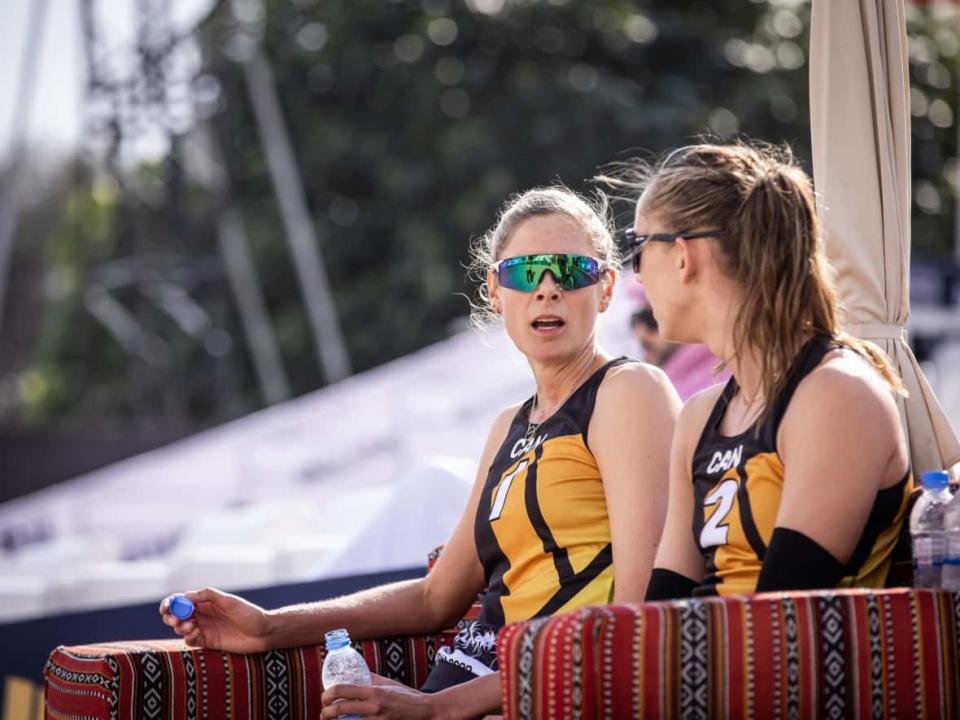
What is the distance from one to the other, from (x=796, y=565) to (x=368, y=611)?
123 centimetres

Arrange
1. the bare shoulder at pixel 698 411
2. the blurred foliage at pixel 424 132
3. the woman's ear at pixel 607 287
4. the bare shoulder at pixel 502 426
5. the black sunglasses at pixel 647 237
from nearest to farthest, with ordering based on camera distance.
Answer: the black sunglasses at pixel 647 237
the bare shoulder at pixel 698 411
the woman's ear at pixel 607 287
the bare shoulder at pixel 502 426
the blurred foliage at pixel 424 132

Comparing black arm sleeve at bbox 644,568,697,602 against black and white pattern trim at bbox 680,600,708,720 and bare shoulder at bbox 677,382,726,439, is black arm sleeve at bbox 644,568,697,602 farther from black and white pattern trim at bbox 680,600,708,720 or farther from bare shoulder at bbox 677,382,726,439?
black and white pattern trim at bbox 680,600,708,720

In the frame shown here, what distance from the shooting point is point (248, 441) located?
334 inches

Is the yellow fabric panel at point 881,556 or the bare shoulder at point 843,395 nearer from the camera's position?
the bare shoulder at point 843,395

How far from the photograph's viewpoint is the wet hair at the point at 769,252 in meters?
2.26

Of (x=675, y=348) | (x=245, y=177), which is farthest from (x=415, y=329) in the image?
(x=675, y=348)

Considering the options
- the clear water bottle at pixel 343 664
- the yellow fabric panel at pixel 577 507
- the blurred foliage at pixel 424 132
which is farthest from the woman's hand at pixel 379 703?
the blurred foliage at pixel 424 132

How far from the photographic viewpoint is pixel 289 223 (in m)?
15.9

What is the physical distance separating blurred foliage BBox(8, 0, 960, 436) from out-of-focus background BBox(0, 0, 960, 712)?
0.05 metres

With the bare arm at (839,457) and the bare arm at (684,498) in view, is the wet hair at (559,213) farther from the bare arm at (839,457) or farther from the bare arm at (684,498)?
the bare arm at (839,457)

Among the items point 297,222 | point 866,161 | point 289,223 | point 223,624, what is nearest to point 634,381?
point 866,161

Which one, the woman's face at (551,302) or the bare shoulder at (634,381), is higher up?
the woman's face at (551,302)

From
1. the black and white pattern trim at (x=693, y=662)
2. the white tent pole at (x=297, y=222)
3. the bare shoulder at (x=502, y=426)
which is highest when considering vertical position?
the white tent pole at (x=297, y=222)

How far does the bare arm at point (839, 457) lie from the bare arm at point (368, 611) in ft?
3.36
